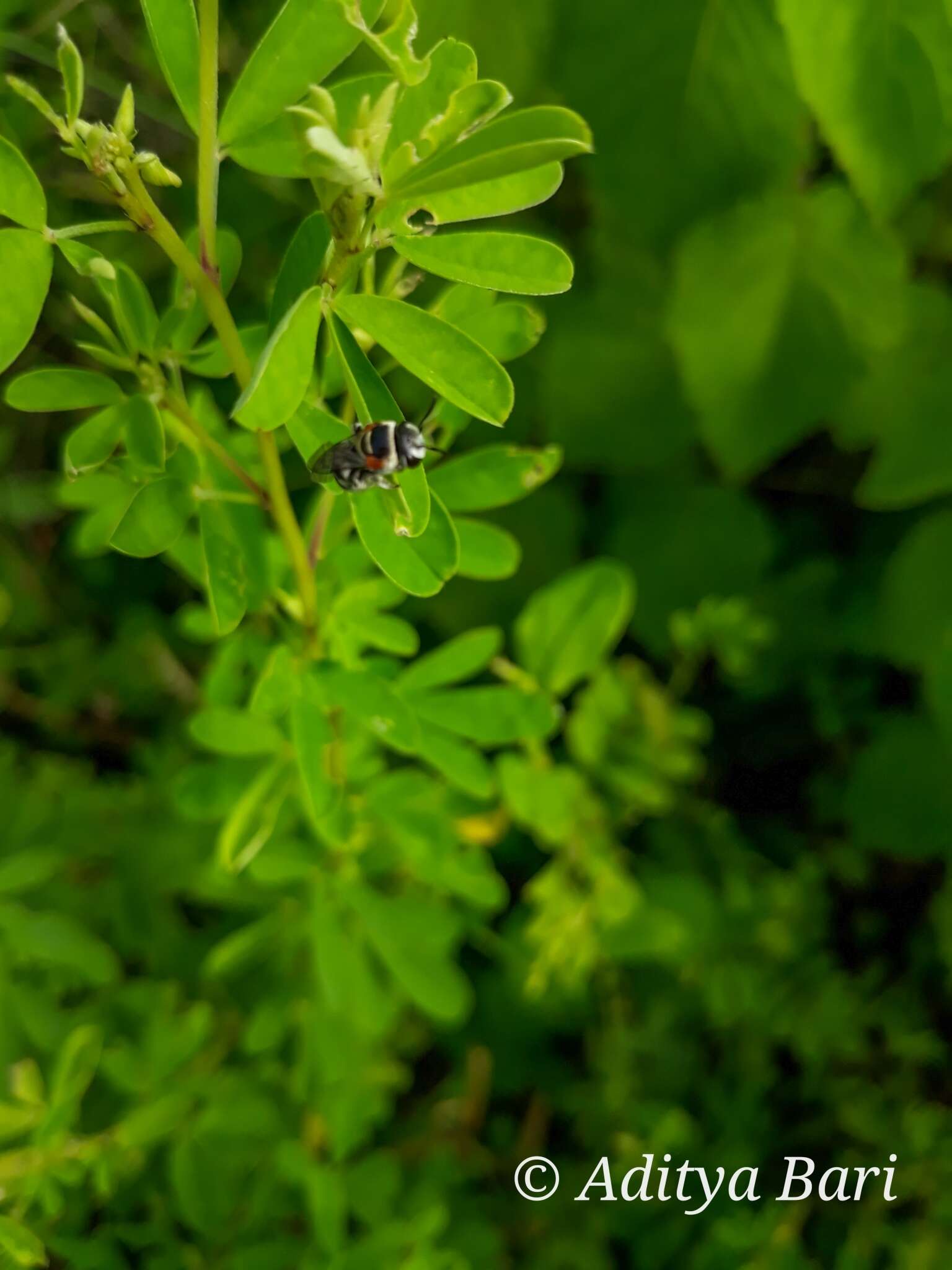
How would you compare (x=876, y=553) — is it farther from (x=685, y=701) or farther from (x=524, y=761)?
(x=524, y=761)

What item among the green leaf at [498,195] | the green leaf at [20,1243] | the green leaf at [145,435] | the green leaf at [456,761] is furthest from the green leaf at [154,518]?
the green leaf at [20,1243]

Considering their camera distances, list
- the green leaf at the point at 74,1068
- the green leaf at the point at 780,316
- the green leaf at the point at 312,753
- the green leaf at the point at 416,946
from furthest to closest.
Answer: the green leaf at the point at 780,316
the green leaf at the point at 416,946
the green leaf at the point at 74,1068
the green leaf at the point at 312,753

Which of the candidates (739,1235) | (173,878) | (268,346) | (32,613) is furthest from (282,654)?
(32,613)

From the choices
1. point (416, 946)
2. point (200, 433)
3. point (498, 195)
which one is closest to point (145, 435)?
point (200, 433)

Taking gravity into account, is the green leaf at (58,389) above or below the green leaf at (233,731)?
above

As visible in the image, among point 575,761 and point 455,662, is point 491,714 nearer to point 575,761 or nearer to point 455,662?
point 455,662

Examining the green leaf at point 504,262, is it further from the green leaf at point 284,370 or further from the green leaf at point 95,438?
the green leaf at point 95,438
